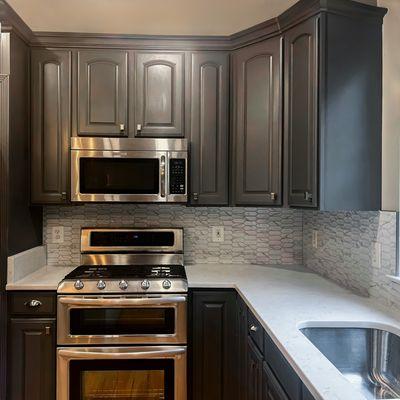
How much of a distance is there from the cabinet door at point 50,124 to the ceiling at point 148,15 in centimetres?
45

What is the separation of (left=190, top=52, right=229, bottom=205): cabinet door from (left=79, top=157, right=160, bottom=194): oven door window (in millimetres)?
273

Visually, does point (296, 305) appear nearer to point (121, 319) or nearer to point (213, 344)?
point (213, 344)

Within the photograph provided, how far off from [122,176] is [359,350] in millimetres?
1631

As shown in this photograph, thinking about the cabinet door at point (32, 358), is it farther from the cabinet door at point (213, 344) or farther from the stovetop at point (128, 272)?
the cabinet door at point (213, 344)

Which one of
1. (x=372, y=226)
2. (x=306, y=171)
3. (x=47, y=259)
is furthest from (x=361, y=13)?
(x=47, y=259)

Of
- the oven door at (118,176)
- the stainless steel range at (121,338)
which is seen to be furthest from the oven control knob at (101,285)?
the oven door at (118,176)

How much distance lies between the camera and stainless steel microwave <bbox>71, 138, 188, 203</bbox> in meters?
2.30

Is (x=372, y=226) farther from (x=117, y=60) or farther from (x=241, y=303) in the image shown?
(x=117, y=60)

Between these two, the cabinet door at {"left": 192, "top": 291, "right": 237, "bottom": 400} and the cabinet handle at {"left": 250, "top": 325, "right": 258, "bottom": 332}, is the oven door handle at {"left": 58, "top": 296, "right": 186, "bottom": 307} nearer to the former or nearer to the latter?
the cabinet door at {"left": 192, "top": 291, "right": 237, "bottom": 400}

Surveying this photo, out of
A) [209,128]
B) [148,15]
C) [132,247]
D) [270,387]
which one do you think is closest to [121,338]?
[132,247]

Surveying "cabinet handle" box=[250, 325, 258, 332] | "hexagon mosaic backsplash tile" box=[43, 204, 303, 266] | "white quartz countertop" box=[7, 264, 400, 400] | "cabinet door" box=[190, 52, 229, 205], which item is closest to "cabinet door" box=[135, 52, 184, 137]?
"cabinet door" box=[190, 52, 229, 205]

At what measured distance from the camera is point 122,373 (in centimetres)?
209

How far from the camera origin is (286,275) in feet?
7.73

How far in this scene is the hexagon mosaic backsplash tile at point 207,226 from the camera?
2.67 meters
